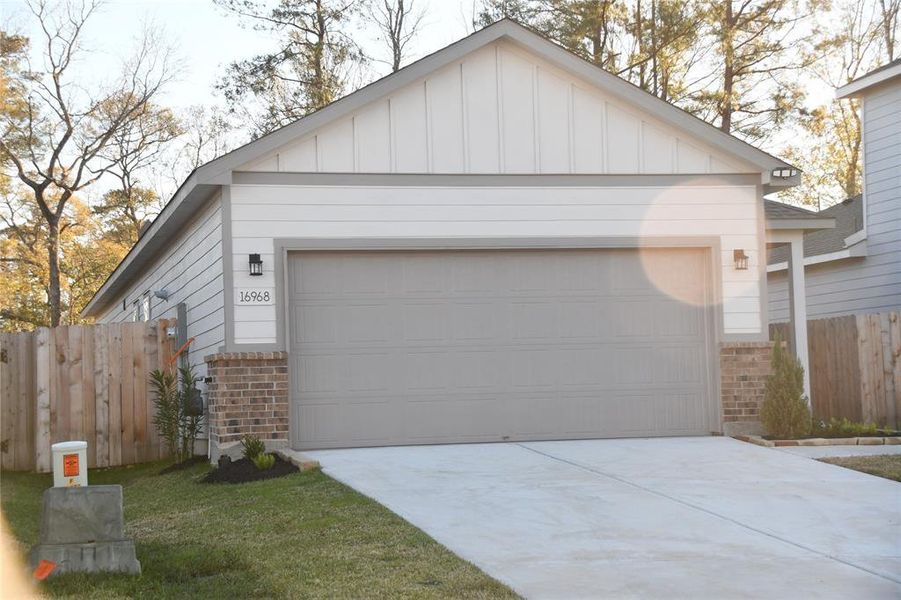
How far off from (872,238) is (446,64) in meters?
9.06

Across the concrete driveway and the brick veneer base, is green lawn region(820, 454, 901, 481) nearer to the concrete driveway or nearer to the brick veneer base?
the concrete driveway

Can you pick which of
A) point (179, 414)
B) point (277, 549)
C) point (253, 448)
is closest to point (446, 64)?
point (253, 448)

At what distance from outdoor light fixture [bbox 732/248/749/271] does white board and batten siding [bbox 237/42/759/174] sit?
1.02 meters

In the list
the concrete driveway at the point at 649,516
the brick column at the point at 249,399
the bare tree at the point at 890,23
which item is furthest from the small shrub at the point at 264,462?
the bare tree at the point at 890,23

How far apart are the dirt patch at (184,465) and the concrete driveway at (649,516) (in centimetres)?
215

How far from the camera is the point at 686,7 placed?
85.0ft

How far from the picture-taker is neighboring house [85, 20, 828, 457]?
38.5ft

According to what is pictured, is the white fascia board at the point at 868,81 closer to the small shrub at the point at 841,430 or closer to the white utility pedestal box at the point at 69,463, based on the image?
the small shrub at the point at 841,430

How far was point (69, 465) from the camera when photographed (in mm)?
7367

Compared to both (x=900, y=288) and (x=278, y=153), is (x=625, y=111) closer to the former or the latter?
(x=278, y=153)

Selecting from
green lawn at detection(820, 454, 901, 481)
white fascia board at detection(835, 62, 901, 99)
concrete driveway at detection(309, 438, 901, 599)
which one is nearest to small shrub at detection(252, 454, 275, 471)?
concrete driveway at detection(309, 438, 901, 599)

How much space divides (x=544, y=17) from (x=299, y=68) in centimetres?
669

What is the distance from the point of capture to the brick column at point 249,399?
1145cm

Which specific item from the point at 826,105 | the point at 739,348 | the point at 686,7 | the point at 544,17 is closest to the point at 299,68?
the point at 544,17
